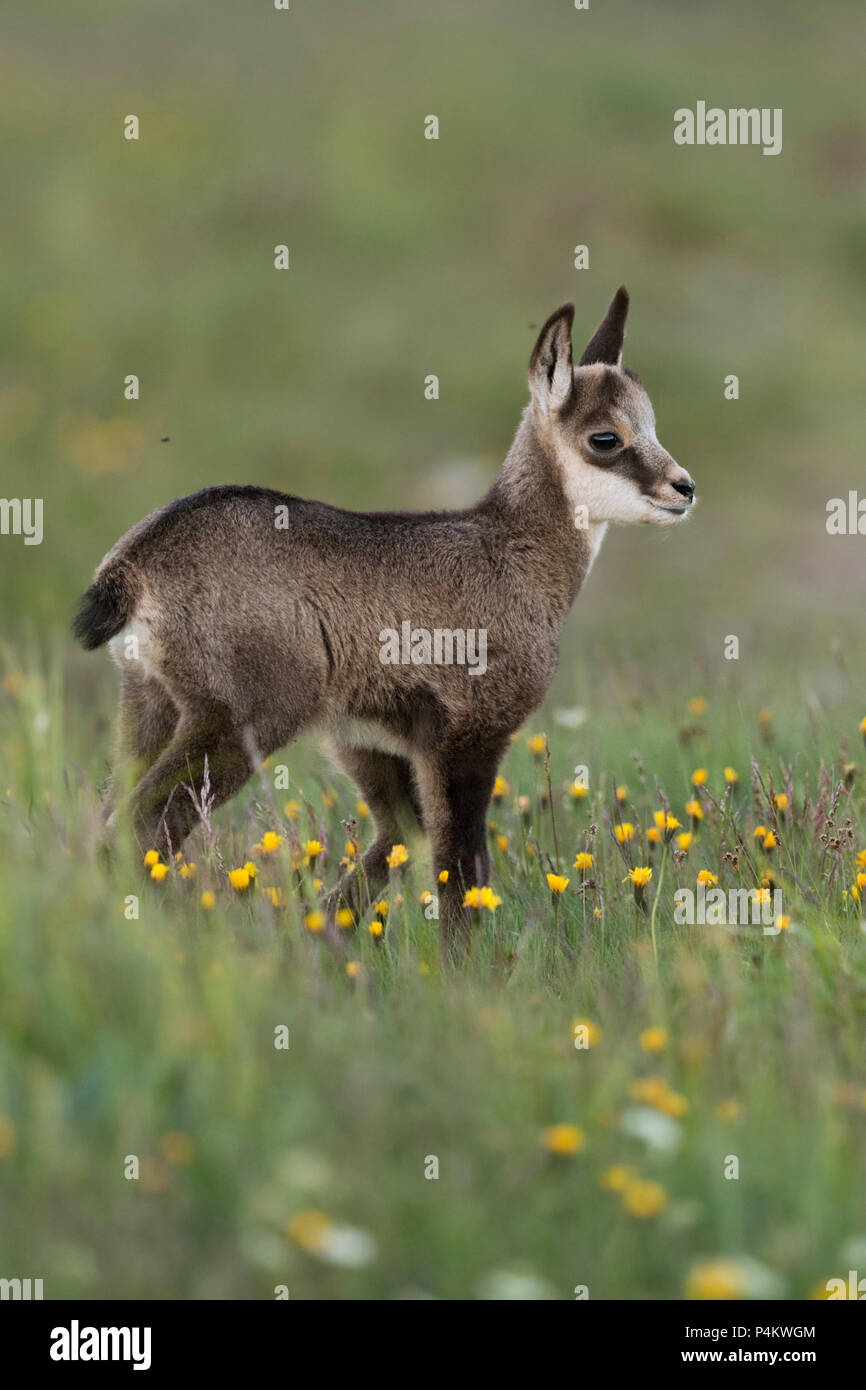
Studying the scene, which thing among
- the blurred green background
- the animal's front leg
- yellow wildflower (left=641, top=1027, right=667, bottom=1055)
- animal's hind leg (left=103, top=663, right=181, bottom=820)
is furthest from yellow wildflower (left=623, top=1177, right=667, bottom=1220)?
the blurred green background

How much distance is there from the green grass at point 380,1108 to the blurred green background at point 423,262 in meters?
8.19

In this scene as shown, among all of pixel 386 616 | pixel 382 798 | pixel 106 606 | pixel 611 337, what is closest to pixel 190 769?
pixel 106 606

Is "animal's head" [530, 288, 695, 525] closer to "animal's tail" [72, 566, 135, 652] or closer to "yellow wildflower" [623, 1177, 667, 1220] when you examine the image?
"animal's tail" [72, 566, 135, 652]

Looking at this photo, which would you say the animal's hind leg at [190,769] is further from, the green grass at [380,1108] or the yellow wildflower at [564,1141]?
the yellow wildflower at [564,1141]

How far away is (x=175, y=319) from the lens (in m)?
19.0

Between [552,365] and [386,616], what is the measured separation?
129 centimetres

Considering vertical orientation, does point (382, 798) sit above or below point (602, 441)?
below

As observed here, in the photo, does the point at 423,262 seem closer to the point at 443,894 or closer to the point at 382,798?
the point at 382,798

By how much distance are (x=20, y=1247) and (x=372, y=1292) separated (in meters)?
0.69

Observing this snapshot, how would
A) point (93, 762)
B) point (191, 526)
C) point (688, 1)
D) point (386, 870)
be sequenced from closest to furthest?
point (191, 526) → point (386, 870) → point (93, 762) → point (688, 1)

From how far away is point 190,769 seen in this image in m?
5.35

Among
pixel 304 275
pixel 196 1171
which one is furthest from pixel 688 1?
pixel 196 1171

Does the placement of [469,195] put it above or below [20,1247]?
above

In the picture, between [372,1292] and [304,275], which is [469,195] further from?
[372,1292]
